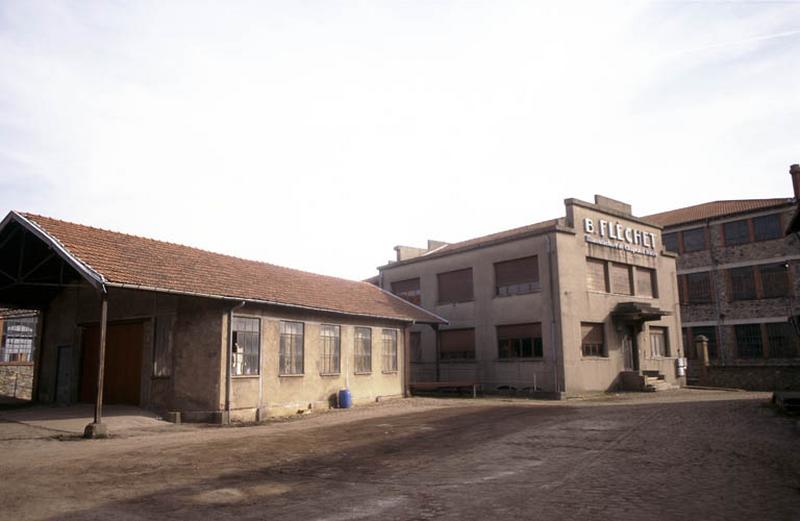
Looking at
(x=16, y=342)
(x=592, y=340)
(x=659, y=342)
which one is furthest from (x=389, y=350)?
(x=16, y=342)

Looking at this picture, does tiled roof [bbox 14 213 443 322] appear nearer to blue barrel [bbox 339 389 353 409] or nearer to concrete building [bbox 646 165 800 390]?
blue barrel [bbox 339 389 353 409]

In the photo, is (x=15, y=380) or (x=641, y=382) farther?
(x=15, y=380)

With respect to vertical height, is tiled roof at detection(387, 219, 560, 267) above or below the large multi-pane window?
above

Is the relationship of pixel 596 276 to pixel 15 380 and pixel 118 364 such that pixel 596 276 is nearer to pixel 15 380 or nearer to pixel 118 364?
pixel 118 364

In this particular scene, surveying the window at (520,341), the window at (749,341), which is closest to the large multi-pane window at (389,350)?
the window at (520,341)

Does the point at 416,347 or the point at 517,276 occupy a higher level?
the point at 517,276

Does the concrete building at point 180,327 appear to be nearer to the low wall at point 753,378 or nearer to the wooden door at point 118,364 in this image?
the wooden door at point 118,364

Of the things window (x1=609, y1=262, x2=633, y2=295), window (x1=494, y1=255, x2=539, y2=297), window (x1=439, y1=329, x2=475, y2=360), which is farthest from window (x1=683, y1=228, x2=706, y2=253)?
window (x1=439, y1=329, x2=475, y2=360)

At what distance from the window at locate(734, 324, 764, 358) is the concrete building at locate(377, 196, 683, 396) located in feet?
25.2

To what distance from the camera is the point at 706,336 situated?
37000 millimetres

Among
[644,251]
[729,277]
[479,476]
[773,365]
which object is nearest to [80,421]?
[479,476]

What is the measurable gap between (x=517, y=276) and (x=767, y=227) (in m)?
20.1

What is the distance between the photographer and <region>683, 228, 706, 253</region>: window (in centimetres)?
3866

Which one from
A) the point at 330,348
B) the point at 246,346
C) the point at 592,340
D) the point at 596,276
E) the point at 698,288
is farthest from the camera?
the point at 698,288
